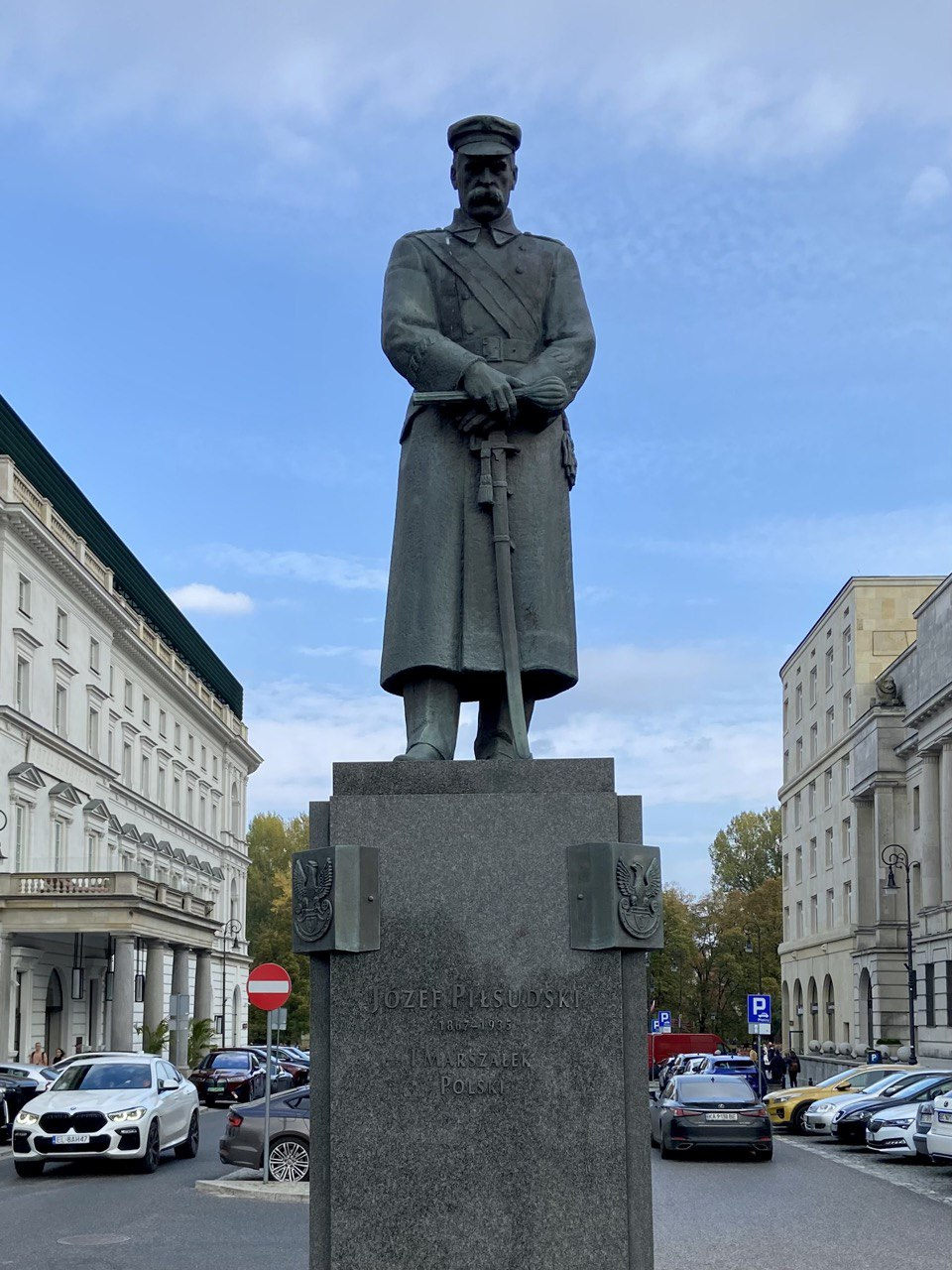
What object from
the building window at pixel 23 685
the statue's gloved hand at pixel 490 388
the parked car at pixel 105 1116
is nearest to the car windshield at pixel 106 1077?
the parked car at pixel 105 1116

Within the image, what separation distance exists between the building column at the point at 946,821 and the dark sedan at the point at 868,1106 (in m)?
24.9

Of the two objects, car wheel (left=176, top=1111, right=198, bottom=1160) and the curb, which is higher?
the curb

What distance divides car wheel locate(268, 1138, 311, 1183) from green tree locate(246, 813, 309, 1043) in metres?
72.9

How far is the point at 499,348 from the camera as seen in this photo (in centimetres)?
760

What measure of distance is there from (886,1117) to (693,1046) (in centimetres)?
3755

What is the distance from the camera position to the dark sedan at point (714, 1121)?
27812mm

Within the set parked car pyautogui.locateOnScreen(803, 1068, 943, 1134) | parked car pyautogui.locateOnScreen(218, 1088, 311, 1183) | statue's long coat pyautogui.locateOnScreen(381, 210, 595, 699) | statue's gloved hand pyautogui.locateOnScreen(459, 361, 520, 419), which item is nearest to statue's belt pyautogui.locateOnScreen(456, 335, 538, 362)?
statue's long coat pyautogui.locateOnScreen(381, 210, 595, 699)

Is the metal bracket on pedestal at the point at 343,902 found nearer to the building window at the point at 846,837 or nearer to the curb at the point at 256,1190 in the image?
the curb at the point at 256,1190

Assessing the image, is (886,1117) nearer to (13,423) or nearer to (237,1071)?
(237,1071)

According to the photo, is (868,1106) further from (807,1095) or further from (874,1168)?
(807,1095)

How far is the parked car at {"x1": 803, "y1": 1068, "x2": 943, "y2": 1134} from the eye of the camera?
33062 mm

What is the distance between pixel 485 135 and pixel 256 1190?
16.5 meters

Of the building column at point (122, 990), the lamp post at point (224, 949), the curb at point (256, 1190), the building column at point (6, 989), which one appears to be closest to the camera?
the curb at point (256, 1190)

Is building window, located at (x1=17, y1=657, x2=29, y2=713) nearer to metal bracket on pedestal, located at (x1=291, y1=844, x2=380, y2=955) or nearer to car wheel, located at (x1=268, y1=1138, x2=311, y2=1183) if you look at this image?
car wheel, located at (x1=268, y1=1138, x2=311, y2=1183)
